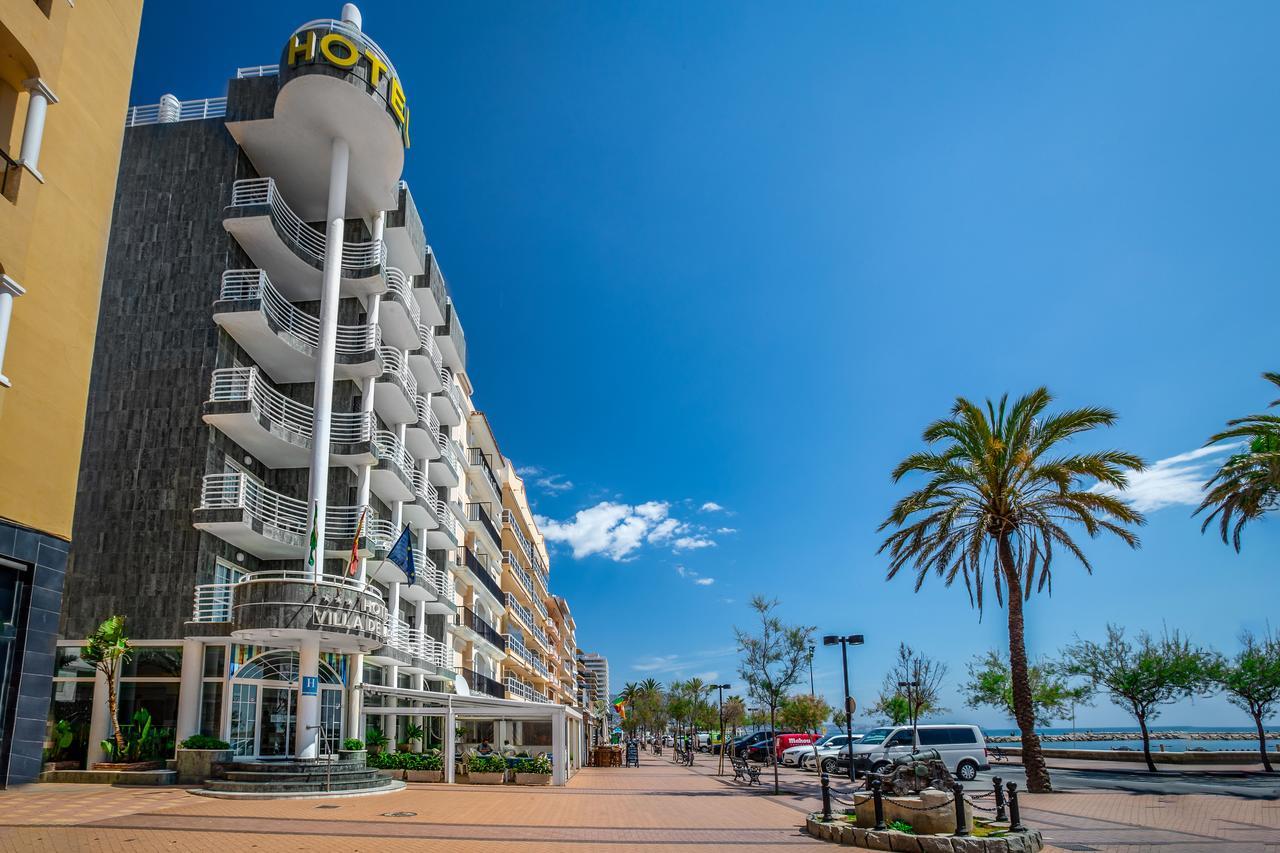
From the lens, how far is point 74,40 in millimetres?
14078

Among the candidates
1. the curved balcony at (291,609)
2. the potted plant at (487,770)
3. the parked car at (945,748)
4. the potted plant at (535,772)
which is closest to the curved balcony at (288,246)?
the curved balcony at (291,609)

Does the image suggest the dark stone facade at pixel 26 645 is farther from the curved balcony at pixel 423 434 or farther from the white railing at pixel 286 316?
the curved balcony at pixel 423 434

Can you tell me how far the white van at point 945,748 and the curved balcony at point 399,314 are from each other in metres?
23.2

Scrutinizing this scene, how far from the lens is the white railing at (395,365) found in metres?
30.9

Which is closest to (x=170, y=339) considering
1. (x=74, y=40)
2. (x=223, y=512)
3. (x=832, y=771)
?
(x=223, y=512)

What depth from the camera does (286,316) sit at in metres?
28.5

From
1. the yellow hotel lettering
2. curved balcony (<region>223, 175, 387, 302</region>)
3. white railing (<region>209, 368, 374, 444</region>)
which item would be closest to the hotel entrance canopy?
white railing (<region>209, 368, 374, 444</region>)

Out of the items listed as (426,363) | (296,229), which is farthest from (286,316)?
(426,363)

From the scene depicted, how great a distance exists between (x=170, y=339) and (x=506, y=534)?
107 feet

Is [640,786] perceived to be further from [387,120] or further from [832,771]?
[387,120]

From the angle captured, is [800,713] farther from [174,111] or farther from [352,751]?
[174,111]

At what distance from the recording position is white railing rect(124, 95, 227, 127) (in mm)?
28484

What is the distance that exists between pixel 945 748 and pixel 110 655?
26120 mm

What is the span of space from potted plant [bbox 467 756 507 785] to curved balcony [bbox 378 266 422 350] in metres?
16.4
